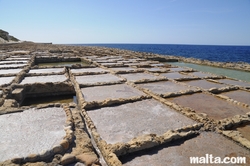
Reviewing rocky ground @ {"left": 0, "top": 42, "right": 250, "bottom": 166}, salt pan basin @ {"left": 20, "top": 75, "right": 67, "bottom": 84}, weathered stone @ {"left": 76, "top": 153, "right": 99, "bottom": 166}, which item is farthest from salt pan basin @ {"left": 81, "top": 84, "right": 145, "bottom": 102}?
weathered stone @ {"left": 76, "top": 153, "right": 99, "bottom": 166}

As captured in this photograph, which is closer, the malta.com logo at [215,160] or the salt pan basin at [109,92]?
the malta.com logo at [215,160]

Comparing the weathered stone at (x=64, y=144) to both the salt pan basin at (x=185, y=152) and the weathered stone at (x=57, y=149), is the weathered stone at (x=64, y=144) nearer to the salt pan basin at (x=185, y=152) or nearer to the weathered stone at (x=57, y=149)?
the weathered stone at (x=57, y=149)

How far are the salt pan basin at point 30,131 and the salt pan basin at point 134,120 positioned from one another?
0.77 meters

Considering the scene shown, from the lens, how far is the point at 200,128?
3.54m

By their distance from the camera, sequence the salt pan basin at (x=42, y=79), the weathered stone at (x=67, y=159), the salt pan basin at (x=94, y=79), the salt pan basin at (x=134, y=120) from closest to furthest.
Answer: the weathered stone at (x=67, y=159)
the salt pan basin at (x=134, y=120)
the salt pan basin at (x=42, y=79)
the salt pan basin at (x=94, y=79)

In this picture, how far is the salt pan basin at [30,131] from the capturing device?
2.55 meters

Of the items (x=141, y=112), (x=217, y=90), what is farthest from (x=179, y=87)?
(x=141, y=112)

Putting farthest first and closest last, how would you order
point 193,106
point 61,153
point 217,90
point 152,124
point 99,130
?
point 217,90 → point 193,106 → point 152,124 → point 99,130 → point 61,153

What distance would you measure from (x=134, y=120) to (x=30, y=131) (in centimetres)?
200

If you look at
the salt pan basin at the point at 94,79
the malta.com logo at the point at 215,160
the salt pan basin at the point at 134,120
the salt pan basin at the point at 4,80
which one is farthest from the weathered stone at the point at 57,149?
the salt pan basin at the point at 4,80

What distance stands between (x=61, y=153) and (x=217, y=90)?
5.55 meters

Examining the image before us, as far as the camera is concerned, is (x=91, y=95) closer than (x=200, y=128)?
No

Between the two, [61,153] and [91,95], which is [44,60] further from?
[61,153]

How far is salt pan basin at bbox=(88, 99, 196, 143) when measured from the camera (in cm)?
327
